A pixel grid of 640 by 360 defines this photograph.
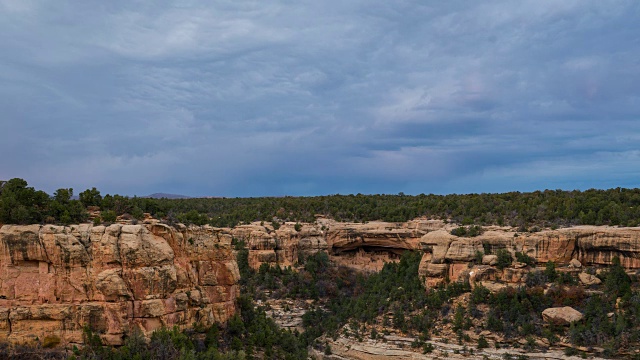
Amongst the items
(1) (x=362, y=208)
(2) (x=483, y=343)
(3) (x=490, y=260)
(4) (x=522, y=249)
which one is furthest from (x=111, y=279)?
(1) (x=362, y=208)

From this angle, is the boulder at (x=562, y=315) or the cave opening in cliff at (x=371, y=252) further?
the cave opening in cliff at (x=371, y=252)

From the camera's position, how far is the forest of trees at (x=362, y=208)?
24875 mm

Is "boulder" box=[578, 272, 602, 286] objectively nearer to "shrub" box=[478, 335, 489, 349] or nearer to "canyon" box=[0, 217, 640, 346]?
"shrub" box=[478, 335, 489, 349]

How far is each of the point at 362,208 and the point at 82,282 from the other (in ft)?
132

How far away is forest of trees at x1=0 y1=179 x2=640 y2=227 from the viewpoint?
24.9 m

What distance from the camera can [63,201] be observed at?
2614cm

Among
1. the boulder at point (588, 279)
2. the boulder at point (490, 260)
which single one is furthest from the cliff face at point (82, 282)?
the boulder at point (588, 279)

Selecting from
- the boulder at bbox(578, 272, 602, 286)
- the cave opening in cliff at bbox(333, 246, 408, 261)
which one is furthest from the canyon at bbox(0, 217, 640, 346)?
the cave opening in cliff at bbox(333, 246, 408, 261)

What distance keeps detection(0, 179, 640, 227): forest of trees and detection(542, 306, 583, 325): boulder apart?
778 cm

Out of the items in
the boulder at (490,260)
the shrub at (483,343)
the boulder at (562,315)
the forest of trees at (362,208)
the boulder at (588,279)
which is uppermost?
the forest of trees at (362,208)

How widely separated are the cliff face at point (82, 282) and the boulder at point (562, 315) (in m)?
26.7

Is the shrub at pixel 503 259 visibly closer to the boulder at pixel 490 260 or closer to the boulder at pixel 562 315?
the boulder at pixel 490 260

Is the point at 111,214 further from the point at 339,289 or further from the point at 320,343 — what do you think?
the point at 339,289

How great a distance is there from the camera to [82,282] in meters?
23.2
